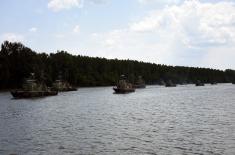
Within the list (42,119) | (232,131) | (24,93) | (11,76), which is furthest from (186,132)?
(11,76)

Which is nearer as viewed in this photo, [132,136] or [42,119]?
[132,136]

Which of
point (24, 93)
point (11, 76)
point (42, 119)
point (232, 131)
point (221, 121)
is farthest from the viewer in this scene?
point (11, 76)

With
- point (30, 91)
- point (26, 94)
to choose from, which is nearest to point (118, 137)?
point (26, 94)

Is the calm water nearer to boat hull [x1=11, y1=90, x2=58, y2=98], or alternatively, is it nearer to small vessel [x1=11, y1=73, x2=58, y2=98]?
boat hull [x1=11, y1=90, x2=58, y2=98]

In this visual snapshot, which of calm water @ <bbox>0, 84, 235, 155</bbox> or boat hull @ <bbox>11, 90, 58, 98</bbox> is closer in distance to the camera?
calm water @ <bbox>0, 84, 235, 155</bbox>

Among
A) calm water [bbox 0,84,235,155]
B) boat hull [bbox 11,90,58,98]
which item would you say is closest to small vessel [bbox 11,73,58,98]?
boat hull [bbox 11,90,58,98]

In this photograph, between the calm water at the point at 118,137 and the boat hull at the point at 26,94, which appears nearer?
the calm water at the point at 118,137

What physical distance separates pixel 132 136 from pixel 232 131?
11.8m

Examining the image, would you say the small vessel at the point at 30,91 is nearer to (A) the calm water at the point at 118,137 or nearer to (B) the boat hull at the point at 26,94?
(B) the boat hull at the point at 26,94

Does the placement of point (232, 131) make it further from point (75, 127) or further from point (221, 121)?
point (75, 127)

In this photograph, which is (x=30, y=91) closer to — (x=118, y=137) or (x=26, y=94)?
(x=26, y=94)

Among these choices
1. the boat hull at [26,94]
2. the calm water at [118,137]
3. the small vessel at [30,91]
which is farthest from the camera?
the small vessel at [30,91]

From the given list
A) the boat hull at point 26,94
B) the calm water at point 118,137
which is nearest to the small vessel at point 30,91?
the boat hull at point 26,94

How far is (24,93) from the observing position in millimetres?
141750
